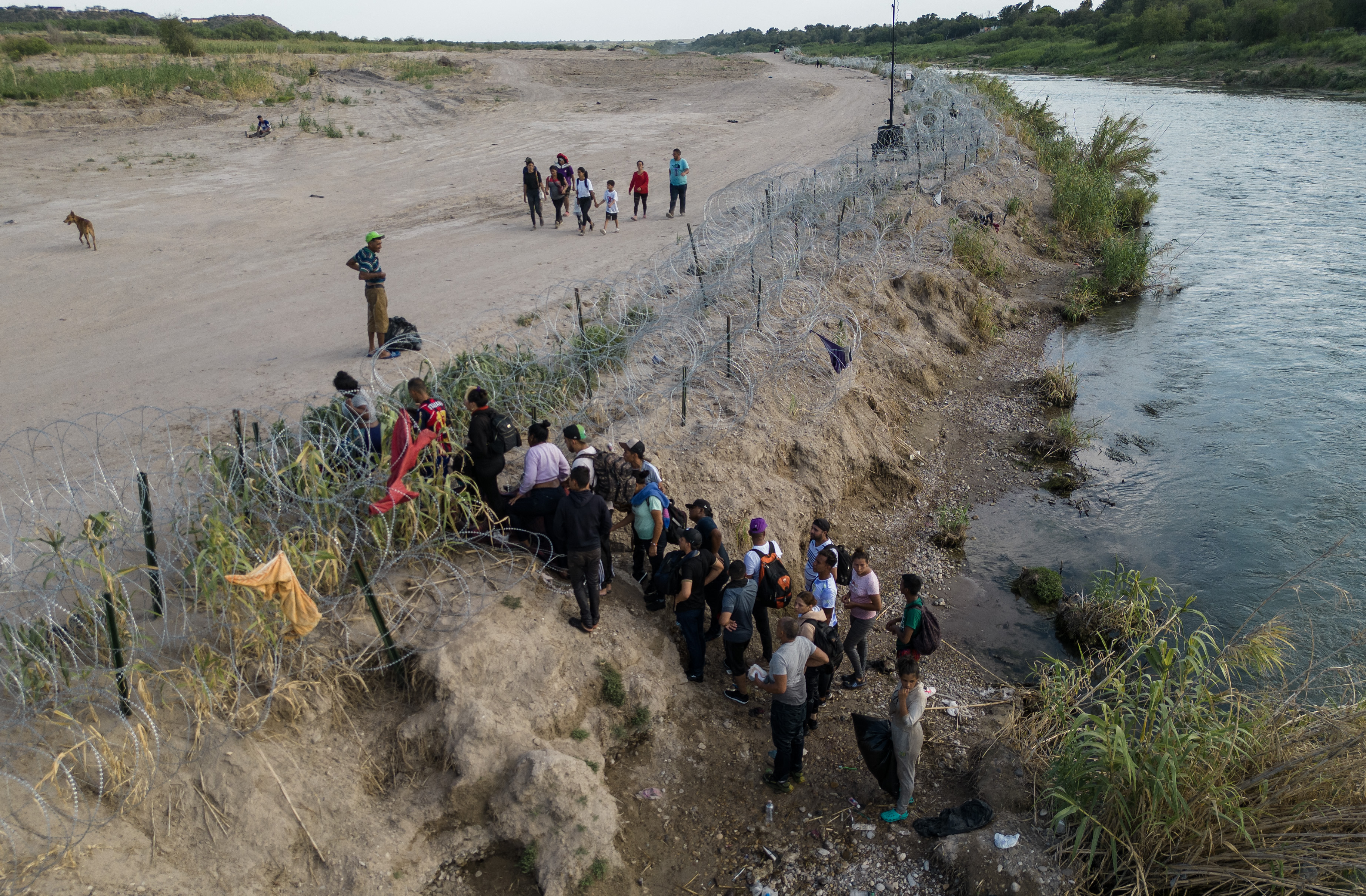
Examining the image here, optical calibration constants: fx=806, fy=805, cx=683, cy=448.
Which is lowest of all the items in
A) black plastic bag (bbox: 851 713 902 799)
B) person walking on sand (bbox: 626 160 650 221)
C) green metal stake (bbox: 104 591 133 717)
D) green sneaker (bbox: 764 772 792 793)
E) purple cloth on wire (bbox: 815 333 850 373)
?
green sneaker (bbox: 764 772 792 793)

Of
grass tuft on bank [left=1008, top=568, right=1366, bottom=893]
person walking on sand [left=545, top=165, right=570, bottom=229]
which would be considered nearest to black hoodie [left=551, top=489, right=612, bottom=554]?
grass tuft on bank [left=1008, top=568, right=1366, bottom=893]

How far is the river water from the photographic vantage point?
930 centimetres

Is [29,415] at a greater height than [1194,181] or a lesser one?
lesser

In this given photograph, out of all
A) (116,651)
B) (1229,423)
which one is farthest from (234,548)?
(1229,423)

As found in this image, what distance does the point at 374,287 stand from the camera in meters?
10.6

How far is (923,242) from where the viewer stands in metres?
16.8

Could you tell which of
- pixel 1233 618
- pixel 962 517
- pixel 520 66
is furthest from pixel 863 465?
pixel 520 66

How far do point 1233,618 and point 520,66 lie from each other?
165 ft

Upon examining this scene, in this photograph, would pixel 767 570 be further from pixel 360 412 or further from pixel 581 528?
pixel 360 412

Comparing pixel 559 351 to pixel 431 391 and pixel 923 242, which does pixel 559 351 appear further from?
pixel 923 242

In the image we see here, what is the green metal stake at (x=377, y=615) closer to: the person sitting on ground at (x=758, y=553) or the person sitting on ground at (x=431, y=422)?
the person sitting on ground at (x=431, y=422)

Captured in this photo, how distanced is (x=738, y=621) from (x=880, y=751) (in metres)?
1.49

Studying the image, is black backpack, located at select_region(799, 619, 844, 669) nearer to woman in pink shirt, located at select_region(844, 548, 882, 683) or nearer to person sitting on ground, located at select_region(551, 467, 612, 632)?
woman in pink shirt, located at select_region(844, 548, 882, 683)

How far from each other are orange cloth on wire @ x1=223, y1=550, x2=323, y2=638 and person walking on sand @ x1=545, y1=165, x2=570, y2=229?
1408 cm
